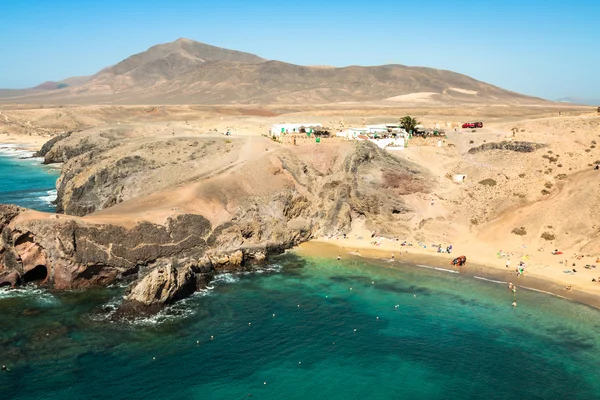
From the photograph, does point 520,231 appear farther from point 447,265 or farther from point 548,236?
point 447,265

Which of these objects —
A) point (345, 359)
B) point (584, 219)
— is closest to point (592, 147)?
point (584, 219)

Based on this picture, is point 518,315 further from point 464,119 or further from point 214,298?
point 464,119

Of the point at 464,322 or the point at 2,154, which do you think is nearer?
the point at 464,322

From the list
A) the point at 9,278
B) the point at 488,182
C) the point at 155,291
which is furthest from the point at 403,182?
the point at 9,278

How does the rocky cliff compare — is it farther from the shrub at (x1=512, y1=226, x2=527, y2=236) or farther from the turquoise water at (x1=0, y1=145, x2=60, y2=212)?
the shrub at (x1=512, y1=226, x2=527, y2=236)

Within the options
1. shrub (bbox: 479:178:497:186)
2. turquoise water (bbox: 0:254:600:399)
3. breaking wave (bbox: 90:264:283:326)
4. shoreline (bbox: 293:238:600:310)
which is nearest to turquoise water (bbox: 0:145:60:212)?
breaking wave (bbox: 90:264:283:326)
